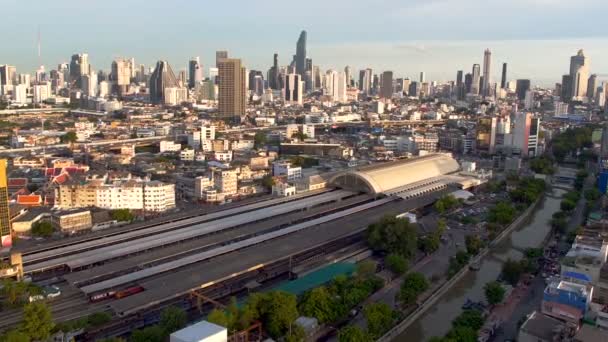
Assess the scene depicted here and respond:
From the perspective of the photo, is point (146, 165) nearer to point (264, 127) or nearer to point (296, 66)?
point (264, 127)

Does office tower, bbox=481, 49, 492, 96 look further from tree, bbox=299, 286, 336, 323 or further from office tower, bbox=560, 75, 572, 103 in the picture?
tree, bbox=299, 286, 336, 323

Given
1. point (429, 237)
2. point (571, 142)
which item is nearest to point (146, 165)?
point (429, 237)

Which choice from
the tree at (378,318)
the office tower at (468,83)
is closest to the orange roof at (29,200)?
the tree at (378,318)

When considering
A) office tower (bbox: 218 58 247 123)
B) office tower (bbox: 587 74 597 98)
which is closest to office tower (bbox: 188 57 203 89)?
office tower (bbox: 218 58 247 123)

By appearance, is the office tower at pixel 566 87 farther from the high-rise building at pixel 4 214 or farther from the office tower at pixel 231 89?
the high-rise building at pixel 4 214

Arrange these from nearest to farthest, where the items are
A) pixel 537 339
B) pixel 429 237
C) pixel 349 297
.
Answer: pixel 537 339 → pixel 349 297 → pixel 429 237

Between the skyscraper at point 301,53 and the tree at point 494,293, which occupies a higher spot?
the skyscraper at point 301,53

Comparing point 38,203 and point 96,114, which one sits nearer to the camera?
point 38,203
